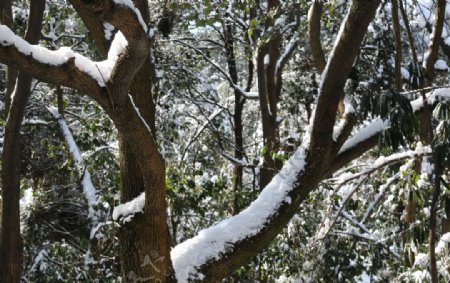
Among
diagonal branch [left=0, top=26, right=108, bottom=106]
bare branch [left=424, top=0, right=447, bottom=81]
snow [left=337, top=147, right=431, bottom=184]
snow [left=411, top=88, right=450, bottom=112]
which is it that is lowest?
snow [left=337, top=147, right=431, bottom=184]

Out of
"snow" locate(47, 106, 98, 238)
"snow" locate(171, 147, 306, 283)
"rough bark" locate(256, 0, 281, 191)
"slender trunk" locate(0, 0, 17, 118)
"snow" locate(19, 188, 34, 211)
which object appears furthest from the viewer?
"snow" locate(19, 188, 34, 211)

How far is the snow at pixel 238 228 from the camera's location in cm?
402

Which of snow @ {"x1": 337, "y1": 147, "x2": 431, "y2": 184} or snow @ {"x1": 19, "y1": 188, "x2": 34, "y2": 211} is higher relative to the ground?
snow @ {"x1": 19, "y1": 188, "x2": 34, "y2": 211}

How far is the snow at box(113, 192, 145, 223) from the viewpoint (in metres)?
3.80

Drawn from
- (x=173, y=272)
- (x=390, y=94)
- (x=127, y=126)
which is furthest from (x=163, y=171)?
(x=390, y=94)

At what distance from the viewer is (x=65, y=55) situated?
2.91 metres

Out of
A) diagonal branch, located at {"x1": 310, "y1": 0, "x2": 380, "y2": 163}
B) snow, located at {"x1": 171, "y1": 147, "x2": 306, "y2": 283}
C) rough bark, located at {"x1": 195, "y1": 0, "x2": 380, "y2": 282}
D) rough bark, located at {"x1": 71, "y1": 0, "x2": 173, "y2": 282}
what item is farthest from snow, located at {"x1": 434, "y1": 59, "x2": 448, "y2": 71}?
rough bark, located at {"x1": 71, "y1": 0, "x2": 173, "y2": 282}

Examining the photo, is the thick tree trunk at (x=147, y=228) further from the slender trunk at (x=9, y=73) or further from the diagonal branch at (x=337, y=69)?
the slender trunk at (x=9, y=73)

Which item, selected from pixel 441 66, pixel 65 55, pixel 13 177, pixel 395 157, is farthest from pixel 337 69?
pixel 13 177

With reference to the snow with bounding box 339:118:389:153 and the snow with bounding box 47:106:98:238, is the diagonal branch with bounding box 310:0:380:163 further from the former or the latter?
the snow with bounding box 47:106:98:238

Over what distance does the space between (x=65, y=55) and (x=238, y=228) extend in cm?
188

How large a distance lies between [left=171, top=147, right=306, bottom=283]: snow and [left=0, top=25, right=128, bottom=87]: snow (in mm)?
1566

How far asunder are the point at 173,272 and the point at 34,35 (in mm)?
2844

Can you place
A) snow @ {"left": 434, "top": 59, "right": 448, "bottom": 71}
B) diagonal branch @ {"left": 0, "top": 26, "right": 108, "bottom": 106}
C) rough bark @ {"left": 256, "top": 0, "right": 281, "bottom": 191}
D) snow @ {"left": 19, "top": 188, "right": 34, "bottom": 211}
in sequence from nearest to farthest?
1. diagonal branch @ {"left": 0, "top": 26, "right": 108, "bottom": 106}
2. snow @ {"left": 434, "top": 59, "right": 448, "bottom": 71}
3. rough bark @ {"left": 256, "top": 0, "right": 281, "bottom": 191}
4. snow @ {"left": 19, "top": 188, "right": 34, "bottom": 211}
